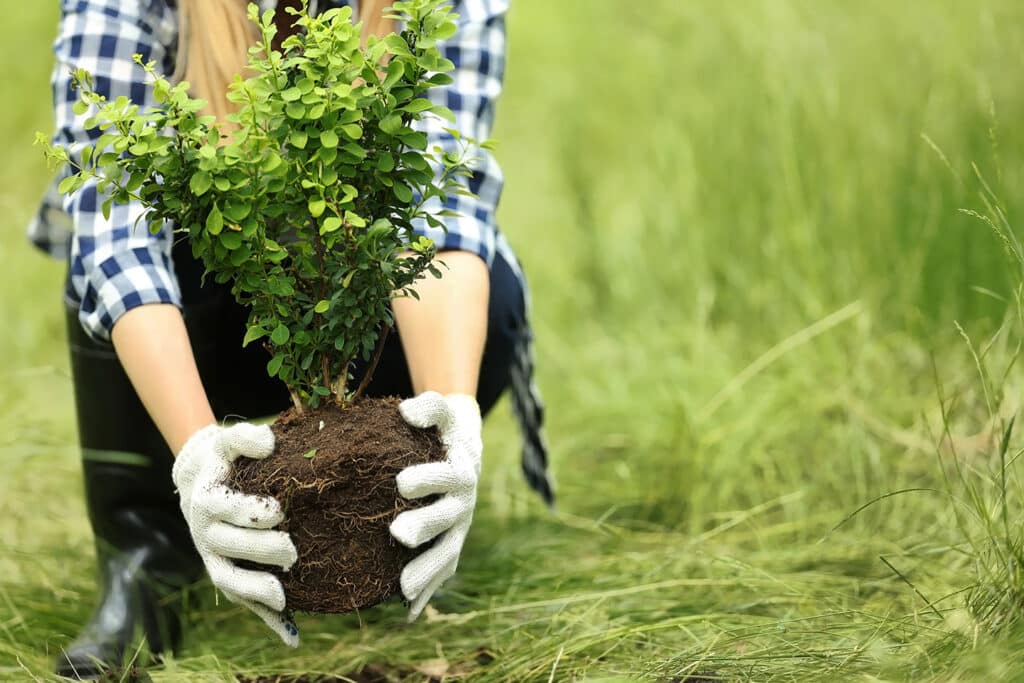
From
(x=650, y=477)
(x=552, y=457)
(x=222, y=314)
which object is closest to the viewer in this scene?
(x=222, y=314)

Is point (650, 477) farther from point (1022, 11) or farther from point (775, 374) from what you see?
point (1022, 11)

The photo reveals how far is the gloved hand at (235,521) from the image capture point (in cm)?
145

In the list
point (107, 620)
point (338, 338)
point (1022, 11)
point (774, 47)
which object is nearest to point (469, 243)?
point (338, 338)

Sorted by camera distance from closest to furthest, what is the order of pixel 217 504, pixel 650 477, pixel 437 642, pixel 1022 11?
pixel 217 504
pixel 437 642
pixel 650 477
pixel 1022 11

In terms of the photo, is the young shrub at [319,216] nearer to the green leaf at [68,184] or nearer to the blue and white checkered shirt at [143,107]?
the green leaf at [68,184]

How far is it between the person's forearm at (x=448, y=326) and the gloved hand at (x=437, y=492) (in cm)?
18

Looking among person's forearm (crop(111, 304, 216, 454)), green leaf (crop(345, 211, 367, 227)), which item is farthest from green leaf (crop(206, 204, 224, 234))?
person's forearm (crop(111, 304, 216, 454))

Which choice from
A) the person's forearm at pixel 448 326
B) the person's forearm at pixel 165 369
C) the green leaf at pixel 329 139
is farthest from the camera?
the person's forearm at pixel 448 326

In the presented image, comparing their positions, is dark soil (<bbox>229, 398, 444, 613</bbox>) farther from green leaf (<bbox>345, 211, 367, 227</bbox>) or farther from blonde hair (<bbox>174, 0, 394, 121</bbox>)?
blonde hair (<bbox>174, 0, 394, 121</bbox>)

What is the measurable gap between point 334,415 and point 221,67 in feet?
1.94

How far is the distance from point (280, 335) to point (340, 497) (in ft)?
0.76

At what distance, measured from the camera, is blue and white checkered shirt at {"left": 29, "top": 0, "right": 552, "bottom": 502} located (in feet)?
5.80

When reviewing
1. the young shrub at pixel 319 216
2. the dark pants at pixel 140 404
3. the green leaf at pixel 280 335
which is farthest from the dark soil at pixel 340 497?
the dark pants at pixel 140 404

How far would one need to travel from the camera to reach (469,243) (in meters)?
1.92
